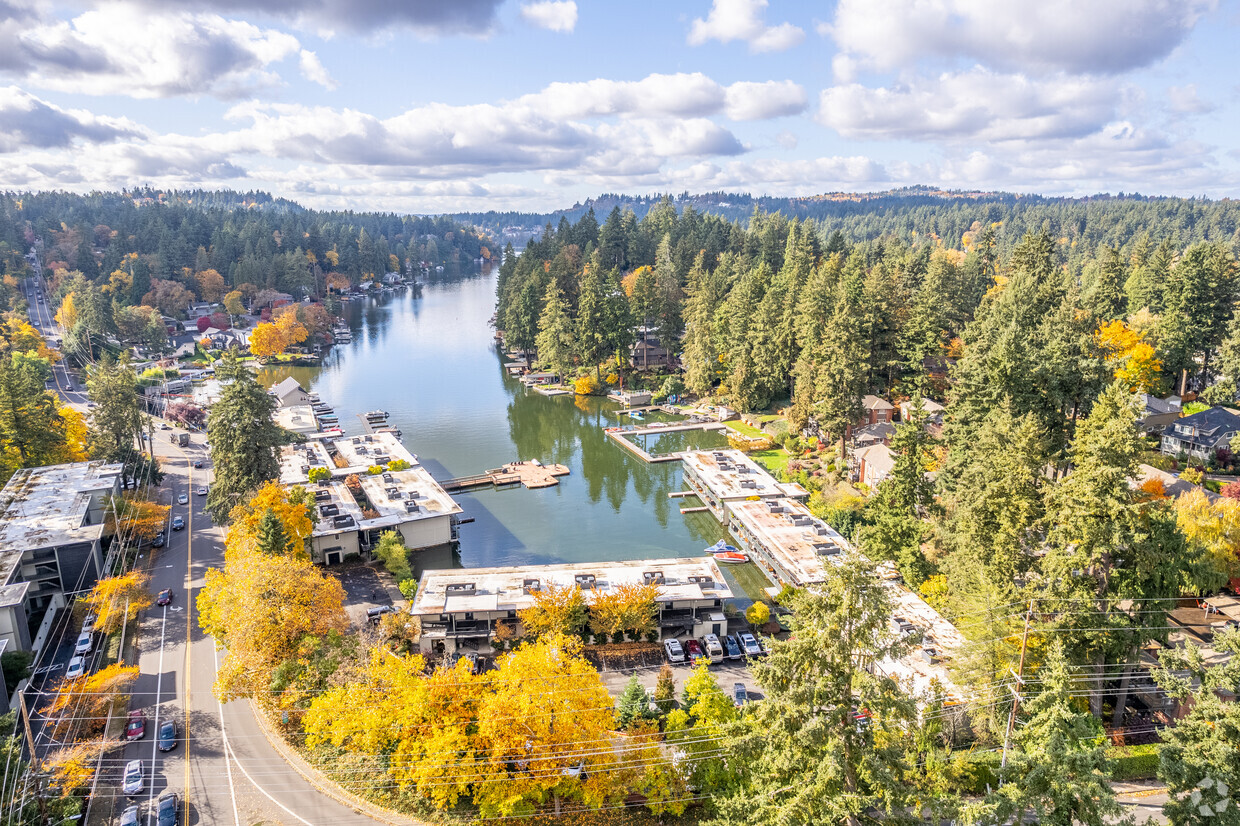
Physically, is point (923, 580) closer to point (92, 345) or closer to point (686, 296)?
point (686, 296)

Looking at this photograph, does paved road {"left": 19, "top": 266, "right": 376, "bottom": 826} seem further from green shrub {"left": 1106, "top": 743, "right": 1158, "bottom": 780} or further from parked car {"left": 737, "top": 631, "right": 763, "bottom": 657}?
green shrub {"left": 1106, "top": 743, "right": 1158, "bottom": 780}

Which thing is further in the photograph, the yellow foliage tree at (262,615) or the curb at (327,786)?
the yellow foliage tree at (262,615)

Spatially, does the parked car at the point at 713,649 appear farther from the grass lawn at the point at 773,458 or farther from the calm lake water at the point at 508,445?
the grass lawn at the point at 773,458

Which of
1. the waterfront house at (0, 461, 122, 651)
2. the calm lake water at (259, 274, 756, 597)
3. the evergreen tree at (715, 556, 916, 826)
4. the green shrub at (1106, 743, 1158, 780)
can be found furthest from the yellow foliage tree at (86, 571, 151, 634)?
the green shrub at (1106, 743, 1158, 780)

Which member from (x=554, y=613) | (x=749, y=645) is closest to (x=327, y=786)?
(x=554, y=613)

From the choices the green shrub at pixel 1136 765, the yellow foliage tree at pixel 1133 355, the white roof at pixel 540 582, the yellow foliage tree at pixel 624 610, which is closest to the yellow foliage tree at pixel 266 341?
the white roof at pixel 540 582
